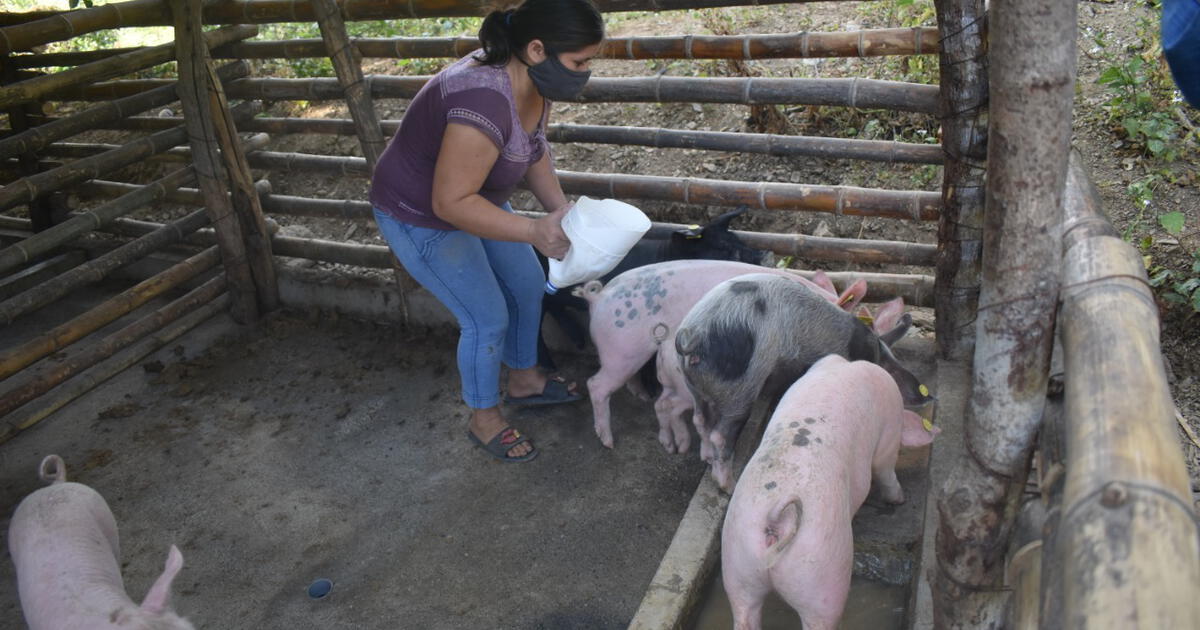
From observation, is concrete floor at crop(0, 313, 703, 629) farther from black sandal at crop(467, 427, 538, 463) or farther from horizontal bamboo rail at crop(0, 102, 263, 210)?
horizontal bamboo rail at crop(0, 102, 263, 210)

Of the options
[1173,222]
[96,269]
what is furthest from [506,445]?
[1173,222]

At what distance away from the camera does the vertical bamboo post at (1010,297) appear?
1.74 metres

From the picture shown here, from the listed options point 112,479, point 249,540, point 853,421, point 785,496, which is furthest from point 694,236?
point 112,479

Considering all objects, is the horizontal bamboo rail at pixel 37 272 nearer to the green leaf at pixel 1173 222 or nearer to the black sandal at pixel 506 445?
the black sandal at pixel 506 445

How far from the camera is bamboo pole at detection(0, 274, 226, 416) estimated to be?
13.6 ft

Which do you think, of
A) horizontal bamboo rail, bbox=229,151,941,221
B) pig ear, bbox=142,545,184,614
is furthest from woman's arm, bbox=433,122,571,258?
horizontal bamboo rail, bbox=229,151,941,221

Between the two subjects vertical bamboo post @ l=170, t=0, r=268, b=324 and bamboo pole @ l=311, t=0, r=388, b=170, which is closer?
bamboo pole @ l=311, t=0, r=388, b=170

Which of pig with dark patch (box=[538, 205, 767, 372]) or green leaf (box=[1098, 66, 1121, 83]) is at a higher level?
green leaf (box=[1098, 66, 1121, 83])

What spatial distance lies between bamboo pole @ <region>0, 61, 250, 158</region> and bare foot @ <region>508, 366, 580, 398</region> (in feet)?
8.30

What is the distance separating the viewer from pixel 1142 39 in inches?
212

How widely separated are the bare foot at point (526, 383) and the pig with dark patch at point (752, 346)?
102cm

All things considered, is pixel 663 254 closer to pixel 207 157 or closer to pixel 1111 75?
pixel 207 157

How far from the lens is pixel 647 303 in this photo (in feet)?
12.3

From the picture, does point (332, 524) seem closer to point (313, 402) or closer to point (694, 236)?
point (313, 402)
